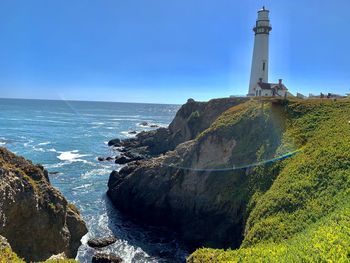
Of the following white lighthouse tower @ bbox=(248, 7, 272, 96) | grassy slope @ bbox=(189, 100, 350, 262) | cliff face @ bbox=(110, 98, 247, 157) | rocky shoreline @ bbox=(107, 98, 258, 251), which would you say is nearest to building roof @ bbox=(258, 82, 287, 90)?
white lighthouse tower @ bbox=(248, 7, 272, 96)

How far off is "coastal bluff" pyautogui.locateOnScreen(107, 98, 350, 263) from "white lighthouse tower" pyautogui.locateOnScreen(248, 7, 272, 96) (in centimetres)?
1959

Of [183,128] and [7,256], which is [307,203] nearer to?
[7,256]

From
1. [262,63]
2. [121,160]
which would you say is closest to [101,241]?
[121,160]

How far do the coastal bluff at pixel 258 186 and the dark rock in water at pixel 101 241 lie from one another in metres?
6.67

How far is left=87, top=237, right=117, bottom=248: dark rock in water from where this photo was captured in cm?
3275

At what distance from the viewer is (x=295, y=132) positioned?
33.9 m

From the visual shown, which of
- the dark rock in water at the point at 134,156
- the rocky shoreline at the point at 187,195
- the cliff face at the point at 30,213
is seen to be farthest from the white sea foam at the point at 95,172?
the cliff face at the point at 30,213

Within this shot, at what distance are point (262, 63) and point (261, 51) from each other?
87.4 inches

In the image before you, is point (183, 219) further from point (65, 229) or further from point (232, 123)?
point (65, 229)

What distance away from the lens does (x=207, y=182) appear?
1468 inches

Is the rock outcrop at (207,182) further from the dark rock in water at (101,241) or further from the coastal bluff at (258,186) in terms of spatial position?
the dark rock in water at (101,241)

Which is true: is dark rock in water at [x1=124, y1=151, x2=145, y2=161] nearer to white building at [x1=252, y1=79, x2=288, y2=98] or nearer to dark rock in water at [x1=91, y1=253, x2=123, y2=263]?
white building at [x1=252, y1=79, x2=288, y2=98]

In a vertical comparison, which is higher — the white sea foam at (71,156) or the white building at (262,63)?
the white building at (262,63)

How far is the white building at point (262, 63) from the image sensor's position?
197ft
